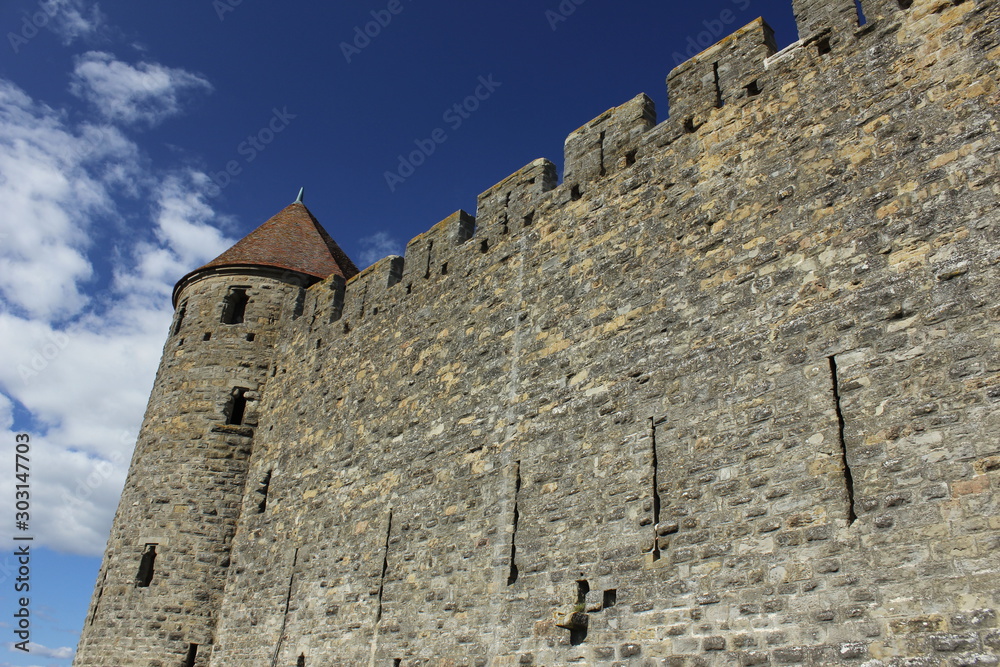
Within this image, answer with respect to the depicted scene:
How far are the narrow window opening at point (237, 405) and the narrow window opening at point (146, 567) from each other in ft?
→ 7.04

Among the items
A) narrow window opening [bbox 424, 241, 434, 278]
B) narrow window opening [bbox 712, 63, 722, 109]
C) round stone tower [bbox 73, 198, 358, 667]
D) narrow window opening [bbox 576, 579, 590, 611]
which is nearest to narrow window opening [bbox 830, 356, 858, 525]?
narrow window opening [bbox 576, 579, 590, 611]

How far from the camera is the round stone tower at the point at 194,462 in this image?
35.1 feet

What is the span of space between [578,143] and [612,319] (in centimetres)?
243

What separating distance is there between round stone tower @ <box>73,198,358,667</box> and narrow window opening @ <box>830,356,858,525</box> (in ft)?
28.8

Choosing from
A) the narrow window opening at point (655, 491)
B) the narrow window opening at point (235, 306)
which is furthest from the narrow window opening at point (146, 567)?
the narrow window opening at point (655, 491)

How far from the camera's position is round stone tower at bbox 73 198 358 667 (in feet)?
35.1

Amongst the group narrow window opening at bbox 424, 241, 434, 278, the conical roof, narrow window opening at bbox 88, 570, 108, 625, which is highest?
the conical roof

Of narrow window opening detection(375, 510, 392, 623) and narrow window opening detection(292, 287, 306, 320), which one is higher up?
narrow window opening detection(292, 287, 306, 320)

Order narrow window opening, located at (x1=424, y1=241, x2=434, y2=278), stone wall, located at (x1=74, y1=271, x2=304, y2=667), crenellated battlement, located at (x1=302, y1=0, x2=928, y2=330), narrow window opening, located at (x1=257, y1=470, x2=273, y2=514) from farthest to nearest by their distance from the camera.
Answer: narrow window opening, located at (x1=257, y1=470, x2=273, y2=514), stone wall, located at (x1=74, y1=271, x2=304, y2=667), narrow window opening, located at (x1=424, y1=241, x2=434, y2=278), crenellated battlement, located at (x1=302, y1=0, x2=928, y2=330)

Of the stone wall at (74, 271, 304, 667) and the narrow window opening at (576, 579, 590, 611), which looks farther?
the stone wall at (74, 271, 304, 667)

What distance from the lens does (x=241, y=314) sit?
13430 mm

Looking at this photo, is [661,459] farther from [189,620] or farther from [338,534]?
[189,620]

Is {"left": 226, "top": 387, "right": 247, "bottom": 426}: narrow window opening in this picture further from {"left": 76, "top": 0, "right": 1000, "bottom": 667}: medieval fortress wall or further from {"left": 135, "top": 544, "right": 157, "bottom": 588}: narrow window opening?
{"left": 135, "top": 544, "right": 157, "bottom": 588}: narrow window opening

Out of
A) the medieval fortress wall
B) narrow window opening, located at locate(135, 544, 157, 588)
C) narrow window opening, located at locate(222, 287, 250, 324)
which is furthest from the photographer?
narrow window opening, located at locate(222, 287, 250, 324)
